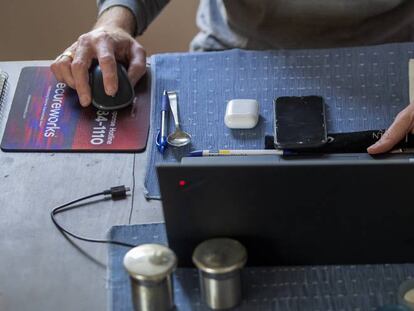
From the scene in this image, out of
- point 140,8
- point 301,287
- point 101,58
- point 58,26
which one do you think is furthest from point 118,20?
point 58,26

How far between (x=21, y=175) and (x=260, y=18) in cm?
56

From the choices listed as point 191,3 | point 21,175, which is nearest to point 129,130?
point 21,175

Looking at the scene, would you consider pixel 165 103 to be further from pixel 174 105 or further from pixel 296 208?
pixel 296 208

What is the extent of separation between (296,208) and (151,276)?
18cm

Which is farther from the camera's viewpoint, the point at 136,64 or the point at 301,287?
the point at 136,64

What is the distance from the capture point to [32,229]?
929 millimetres

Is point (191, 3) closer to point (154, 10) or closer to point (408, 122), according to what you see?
point (154, 10)

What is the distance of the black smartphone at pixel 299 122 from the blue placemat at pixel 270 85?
0.02m

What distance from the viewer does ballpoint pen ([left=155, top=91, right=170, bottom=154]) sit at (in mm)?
1043

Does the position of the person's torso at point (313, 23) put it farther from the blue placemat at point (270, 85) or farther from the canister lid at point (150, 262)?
the canister lid at point (150, 262)

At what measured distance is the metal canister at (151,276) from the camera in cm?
75

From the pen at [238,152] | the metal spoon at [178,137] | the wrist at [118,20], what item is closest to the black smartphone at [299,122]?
the pen at [238,152]

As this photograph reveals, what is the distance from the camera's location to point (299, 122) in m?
1.03

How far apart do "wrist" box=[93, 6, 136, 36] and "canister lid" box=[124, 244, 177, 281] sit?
24.2 inches
